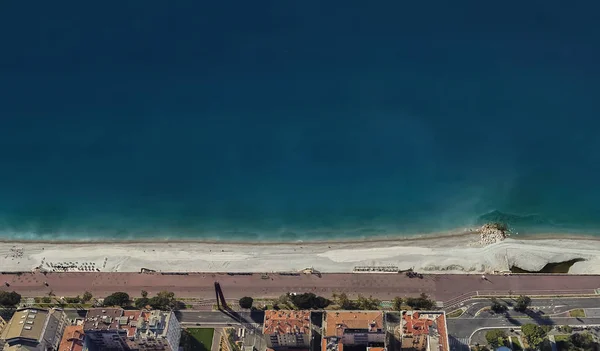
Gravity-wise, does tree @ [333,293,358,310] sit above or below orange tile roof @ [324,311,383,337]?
above

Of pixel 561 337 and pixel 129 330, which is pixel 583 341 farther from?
pixel 129 330

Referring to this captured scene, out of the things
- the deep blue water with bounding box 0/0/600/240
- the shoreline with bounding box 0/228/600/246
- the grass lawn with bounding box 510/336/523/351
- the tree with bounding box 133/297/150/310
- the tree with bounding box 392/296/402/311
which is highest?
the deep blue water with bounding box 0/0/600/240

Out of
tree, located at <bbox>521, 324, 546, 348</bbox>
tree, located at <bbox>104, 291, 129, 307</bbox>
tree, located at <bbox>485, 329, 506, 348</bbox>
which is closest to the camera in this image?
tree, located at <bbox>521, 324, 546, 348</bbox>

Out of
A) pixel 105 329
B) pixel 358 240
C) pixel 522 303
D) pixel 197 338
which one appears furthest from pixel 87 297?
pixel 522 303

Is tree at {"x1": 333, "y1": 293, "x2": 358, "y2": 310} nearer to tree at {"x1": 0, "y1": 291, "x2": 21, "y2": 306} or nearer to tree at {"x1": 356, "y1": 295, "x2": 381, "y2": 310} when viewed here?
tree at {"x1": 356, "y1": 295, "x2": 381, "y2": 310}

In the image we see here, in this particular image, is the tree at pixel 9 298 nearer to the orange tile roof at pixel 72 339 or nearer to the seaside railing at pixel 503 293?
the orange tile roof at pixel 72 339

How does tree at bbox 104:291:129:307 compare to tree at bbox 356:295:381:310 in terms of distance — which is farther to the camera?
tree at bbox 104:291:129:307

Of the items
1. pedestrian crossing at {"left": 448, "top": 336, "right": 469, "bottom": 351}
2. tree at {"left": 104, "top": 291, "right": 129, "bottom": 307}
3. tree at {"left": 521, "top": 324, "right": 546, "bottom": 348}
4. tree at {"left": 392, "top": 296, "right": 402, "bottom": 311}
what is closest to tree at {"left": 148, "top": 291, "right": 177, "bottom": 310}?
tree at {"left": 104, "top": 291, "right": 129, "bottom": 307}
